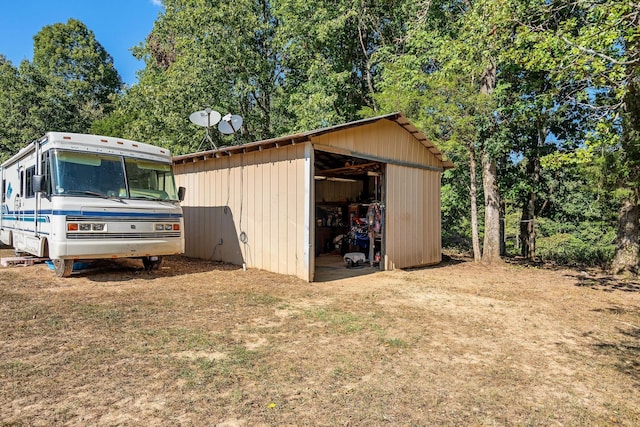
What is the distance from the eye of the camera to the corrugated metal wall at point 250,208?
320 inches

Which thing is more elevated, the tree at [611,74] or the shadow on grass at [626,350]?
the tree at [611,74]

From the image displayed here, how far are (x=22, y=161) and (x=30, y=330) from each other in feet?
18.8

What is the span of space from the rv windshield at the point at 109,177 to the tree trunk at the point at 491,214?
353 inches

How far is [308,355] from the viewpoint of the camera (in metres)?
3.94

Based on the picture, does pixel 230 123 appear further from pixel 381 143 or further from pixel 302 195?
pixel 381 143

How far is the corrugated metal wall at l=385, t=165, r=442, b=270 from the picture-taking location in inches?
387

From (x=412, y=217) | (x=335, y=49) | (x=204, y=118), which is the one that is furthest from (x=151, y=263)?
(x=335, y=49)

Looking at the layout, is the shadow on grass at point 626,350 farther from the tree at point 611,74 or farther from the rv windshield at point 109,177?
the rv windshield at point 109,177

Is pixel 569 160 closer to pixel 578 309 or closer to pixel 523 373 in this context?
pixel 578 309

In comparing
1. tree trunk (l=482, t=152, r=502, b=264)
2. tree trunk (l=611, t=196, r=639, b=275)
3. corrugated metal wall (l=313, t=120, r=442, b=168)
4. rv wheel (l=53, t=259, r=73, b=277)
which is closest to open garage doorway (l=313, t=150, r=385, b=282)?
corrugated metal wall (l=313, t=120, r=442, b=168)

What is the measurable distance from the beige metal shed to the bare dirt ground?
5.38 ft

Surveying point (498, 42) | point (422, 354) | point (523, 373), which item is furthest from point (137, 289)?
point (498, 42)

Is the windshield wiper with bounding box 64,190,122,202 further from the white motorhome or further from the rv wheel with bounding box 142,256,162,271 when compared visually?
the rv wheel with bounding box 142,256,162,271

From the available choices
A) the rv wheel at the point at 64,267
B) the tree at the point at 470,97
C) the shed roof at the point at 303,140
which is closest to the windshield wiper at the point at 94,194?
the rv wheel at the point at 64,267
